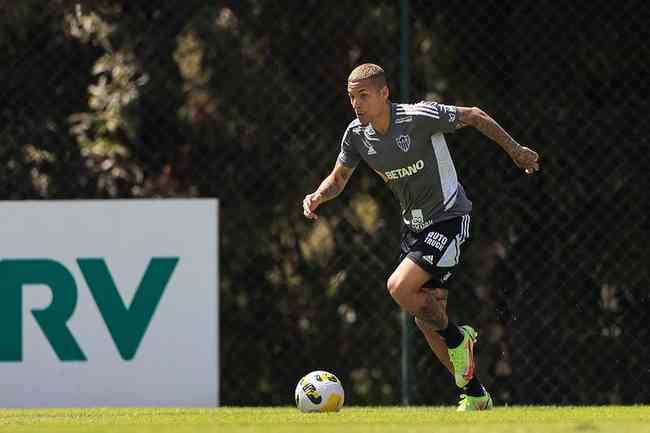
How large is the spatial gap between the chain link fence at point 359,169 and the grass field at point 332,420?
1.85 metres

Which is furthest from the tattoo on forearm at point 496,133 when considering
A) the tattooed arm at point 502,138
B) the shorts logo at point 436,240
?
the shorts logo at point 436,240

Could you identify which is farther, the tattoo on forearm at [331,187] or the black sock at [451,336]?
the tattoo on forearm at [331,187]

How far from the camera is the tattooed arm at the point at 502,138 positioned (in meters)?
7.73

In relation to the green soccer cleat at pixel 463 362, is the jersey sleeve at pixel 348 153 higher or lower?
higher

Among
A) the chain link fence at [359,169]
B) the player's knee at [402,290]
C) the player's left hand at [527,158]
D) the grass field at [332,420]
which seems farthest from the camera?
the chain link fence at [359,169]

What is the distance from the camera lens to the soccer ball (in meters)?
7.89

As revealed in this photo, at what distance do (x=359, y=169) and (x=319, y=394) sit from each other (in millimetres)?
3285

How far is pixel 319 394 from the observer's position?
789 centimetres

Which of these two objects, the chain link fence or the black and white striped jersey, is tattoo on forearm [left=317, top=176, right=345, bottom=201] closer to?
the black and white striped jersey

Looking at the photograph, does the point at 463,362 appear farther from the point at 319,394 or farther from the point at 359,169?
the point at 359,169

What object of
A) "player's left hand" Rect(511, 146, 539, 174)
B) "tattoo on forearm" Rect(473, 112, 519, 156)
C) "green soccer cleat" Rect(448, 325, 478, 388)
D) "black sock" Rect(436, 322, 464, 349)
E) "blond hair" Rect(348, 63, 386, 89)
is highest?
"blond hair" Rect(348, 63, 386, 89)

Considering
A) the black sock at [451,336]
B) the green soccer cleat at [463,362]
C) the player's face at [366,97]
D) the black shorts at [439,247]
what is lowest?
the green soccer cleat at [463,362]

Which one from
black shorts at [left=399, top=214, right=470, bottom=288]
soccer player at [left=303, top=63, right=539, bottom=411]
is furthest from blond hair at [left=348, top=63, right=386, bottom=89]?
black shorts at [left=399, top=214, right=470, bottom=288]

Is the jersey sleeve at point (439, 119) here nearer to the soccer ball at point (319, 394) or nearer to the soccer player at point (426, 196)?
the soccer player at point (426, 196)
